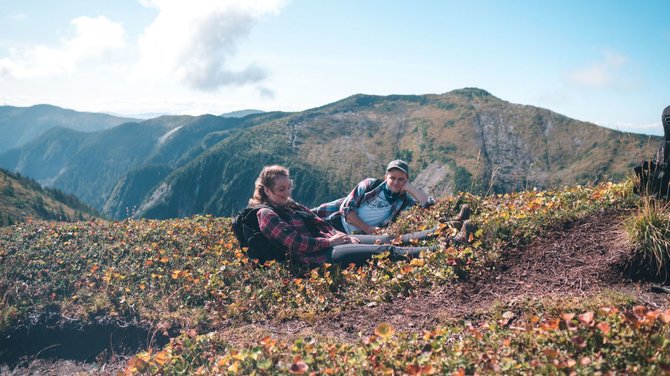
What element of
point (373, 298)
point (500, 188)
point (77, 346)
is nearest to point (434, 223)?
point (373, 298)

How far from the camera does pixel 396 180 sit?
877 cm

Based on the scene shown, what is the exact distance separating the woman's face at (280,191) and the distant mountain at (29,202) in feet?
211

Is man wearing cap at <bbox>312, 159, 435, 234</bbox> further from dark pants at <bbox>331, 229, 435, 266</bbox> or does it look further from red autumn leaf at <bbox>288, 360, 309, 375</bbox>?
red autumn leaf at <bbox>288, 360, 309, 375</bbox>

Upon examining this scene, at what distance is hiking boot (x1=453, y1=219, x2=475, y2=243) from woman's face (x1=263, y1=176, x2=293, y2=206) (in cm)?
293

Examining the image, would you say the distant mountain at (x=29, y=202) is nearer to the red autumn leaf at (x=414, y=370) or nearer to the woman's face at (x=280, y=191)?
the woman's face at (x=280, y=191)

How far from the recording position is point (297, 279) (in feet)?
22.4

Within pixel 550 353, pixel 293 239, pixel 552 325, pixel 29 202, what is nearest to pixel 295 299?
pixel 293 239

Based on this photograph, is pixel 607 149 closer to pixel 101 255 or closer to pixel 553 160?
pixel 553 160

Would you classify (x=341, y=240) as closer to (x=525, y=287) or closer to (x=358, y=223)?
(x=358, y=223)

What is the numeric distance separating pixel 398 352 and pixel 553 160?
686ft

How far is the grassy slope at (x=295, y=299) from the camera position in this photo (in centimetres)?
358

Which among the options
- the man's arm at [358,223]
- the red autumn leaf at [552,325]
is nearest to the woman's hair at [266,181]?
the man's arm at [358,223]

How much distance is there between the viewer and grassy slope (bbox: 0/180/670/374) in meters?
3.58

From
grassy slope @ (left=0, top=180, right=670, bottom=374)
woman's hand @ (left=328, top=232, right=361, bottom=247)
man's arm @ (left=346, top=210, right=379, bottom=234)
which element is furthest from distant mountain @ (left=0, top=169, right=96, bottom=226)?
woman's hand @ (left=328, top=232, right=361, bottom=247)
